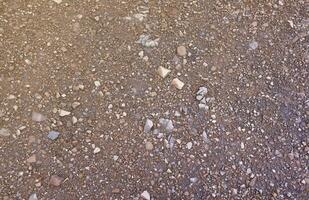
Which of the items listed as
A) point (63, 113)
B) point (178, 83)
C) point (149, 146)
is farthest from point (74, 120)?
point (178, 83)

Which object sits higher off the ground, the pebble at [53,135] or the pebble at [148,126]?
the pebble at [148,126]

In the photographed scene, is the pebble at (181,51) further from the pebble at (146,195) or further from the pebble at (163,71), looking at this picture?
the pebble at (146,195)

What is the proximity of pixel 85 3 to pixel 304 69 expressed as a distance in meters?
0.87

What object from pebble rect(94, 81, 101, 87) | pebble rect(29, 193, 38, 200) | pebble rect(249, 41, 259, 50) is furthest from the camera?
pebble rect(249, 41, 259, 50)

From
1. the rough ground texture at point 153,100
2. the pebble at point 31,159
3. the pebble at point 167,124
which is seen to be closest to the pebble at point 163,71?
the rough ground texture at point 153,100

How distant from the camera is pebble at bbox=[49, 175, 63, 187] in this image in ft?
5.24

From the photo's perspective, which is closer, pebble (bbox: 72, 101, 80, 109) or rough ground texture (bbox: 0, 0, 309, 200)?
rough ground texture (bbox: 0, 0, 309, 200)

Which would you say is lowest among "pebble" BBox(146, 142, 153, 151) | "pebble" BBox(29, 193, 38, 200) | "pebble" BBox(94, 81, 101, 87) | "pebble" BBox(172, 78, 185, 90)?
"pebble" BBox(29, 193, 38, 200)

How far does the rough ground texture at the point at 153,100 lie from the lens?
64.1 inches

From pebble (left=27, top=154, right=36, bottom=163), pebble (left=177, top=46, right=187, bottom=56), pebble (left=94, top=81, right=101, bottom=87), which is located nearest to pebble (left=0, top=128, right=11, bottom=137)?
pebble (left=27, top=154, right=36, bottom=163)

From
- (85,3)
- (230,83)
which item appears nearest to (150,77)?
(230,83)

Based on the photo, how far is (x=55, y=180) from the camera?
1.60 metres

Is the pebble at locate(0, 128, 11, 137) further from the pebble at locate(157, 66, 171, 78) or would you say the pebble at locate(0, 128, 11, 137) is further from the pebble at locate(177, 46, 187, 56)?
the pebble at locate(177, 46, 187, 56)

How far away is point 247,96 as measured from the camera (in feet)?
5.88
